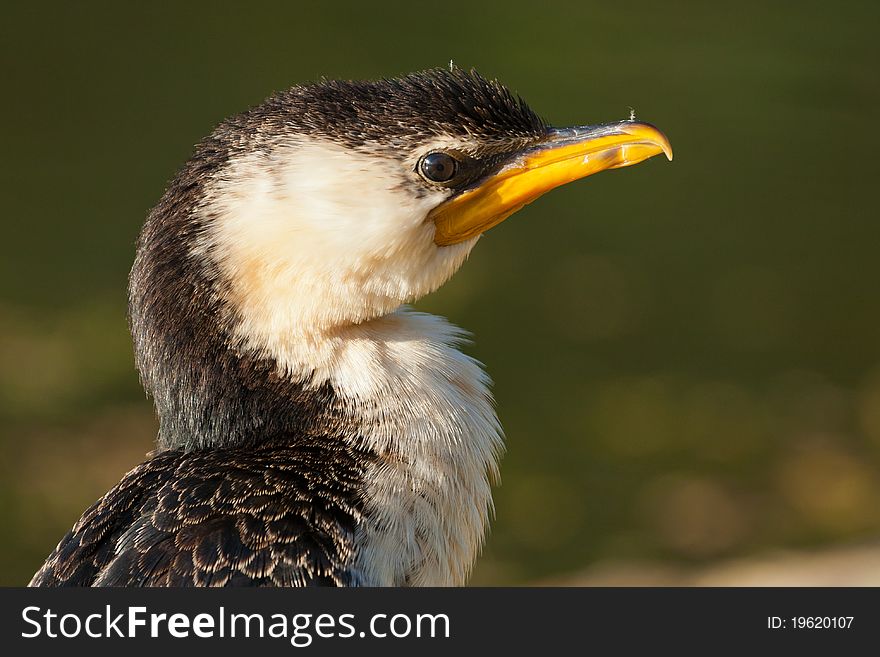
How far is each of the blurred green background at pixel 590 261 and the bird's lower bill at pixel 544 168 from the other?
14.5 ft

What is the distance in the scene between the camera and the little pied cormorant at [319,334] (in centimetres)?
379

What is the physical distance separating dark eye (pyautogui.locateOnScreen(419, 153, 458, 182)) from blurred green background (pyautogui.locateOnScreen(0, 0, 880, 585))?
4.69 m

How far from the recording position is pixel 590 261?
38.3 feet

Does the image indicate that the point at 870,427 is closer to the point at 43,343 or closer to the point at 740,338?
the point at 740,338

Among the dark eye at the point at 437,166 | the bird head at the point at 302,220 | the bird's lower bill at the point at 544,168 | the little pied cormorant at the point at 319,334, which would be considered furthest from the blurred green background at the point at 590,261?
the dark eye at the point at 437,166

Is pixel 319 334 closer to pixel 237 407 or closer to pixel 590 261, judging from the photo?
pixel 237 407

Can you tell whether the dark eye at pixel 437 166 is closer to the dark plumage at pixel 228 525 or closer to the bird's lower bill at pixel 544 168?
the bird's lower bill at pixel 544 168

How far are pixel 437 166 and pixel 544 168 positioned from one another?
0.45 m

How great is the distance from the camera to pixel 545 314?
10.8 meters

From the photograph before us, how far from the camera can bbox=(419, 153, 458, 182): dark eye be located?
4.03 m

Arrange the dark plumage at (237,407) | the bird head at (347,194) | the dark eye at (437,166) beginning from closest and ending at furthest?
the dark plumage at (237,407) → the bird head at (347,194) → the dark eye at (437,166)
